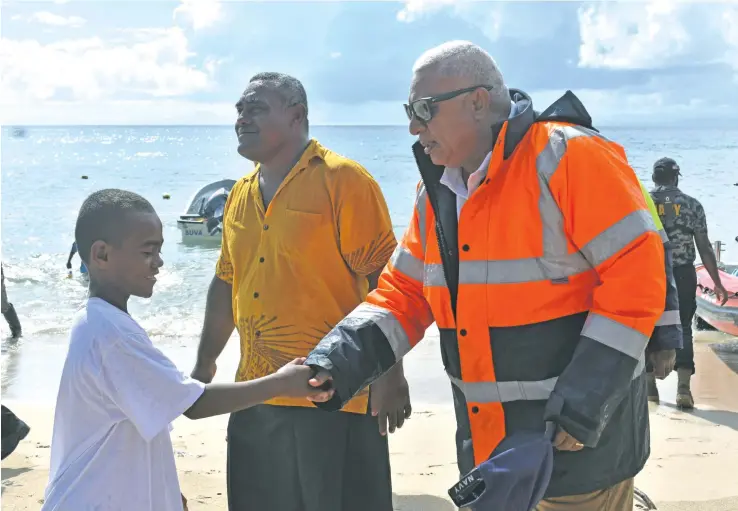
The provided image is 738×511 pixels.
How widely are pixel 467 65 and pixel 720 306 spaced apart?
26.9 feet

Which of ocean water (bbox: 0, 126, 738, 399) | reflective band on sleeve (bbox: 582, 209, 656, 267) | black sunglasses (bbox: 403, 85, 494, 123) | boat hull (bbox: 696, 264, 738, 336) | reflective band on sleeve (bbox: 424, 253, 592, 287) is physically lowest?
ocean water (bbox: 0, 126, 738, 399)

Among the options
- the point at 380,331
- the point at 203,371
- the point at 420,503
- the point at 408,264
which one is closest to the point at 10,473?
the point at 203,371

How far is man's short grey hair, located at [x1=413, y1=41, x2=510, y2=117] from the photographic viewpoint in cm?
278

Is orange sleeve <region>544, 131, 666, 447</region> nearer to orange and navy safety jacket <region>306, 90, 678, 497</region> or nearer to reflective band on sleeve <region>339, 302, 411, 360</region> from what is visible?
orange and navy safety jacket <region>306, 90, 678, 497</region>

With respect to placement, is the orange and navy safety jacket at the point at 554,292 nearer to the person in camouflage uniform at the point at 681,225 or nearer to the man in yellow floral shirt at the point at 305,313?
the man in yellow floral shirt at the point at 305,313

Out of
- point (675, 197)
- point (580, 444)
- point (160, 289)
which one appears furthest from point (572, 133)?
point (160, 289)

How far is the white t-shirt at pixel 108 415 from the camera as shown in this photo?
2.60 meters

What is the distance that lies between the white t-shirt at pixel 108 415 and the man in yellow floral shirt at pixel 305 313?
111 centimetres

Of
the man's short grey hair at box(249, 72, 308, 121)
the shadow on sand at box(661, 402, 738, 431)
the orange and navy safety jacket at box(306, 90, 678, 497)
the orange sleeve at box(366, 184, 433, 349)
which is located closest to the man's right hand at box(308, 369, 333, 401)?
the orange sleeve at box(366, 184, 433, 349)

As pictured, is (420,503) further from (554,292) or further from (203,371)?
(554,292)

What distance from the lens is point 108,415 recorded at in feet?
8.64

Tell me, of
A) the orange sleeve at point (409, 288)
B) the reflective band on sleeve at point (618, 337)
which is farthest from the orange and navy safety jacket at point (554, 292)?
the orange sleeve at point (409, 288)

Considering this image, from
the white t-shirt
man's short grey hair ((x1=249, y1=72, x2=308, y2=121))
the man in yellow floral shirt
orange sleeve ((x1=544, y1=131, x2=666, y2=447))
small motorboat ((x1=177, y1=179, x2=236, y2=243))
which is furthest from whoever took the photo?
small motorboat ((x1=177, y1=179, x2=236, y2=243))

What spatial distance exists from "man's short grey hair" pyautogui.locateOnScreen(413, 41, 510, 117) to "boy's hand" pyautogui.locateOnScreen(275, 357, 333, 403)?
42.0 inches
